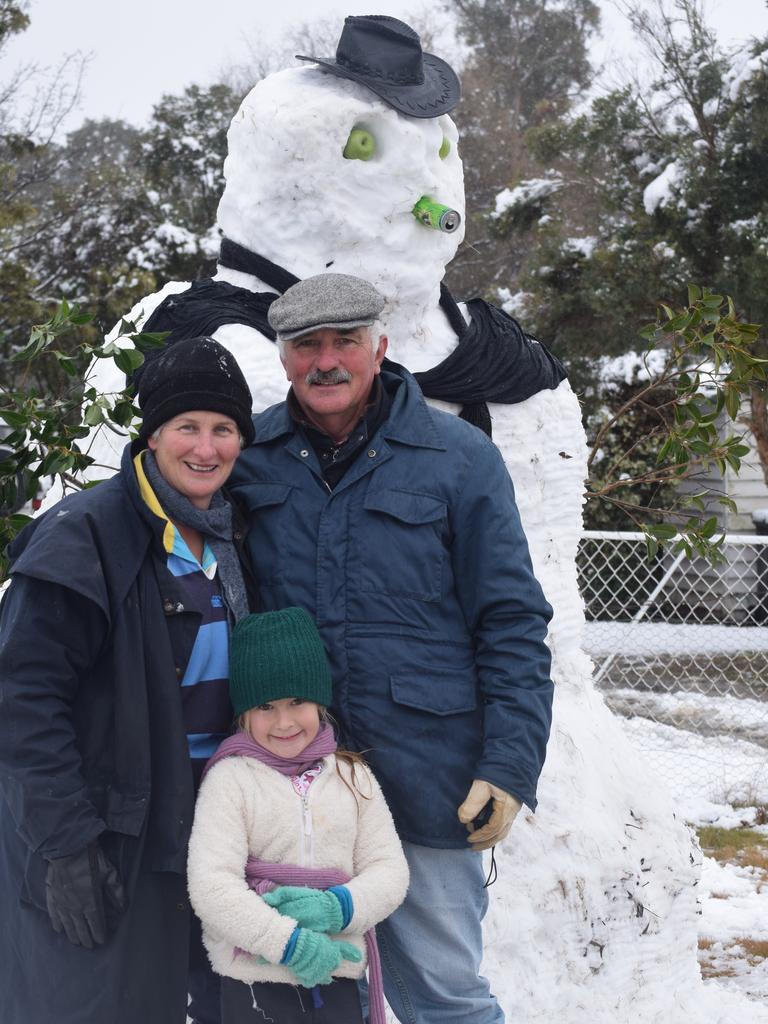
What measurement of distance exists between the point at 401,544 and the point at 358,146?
111cm

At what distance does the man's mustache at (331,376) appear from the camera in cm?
223

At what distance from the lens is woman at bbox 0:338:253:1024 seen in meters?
1.86

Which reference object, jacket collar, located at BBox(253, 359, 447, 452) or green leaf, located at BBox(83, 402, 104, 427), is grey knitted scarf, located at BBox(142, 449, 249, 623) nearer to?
jacket collar, located at BBox(253, 359, 447, 452)

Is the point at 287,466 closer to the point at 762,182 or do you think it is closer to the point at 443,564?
the point at 443,564

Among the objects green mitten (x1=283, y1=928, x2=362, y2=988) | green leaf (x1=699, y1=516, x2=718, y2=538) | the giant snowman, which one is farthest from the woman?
green leaf (x1=699, y1=516, x2=718, y2=538)

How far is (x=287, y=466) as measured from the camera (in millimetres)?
2268

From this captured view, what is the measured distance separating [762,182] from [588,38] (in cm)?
1868

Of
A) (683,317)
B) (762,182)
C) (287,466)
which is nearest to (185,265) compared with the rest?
(762,182)

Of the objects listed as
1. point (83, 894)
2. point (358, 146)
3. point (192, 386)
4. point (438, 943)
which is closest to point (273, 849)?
point (83, 894)

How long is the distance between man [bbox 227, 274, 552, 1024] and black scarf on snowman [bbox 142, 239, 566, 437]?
0.52 metres

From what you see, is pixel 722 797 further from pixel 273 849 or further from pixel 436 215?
pixel 273 849

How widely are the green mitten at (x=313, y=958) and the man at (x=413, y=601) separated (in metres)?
0.30

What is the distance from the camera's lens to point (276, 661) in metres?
1.98

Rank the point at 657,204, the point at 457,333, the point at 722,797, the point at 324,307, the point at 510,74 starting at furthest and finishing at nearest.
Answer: the point at 510,74
the point at 657,204
the point at 722,797
the point at 457,333
the point at 324,307
